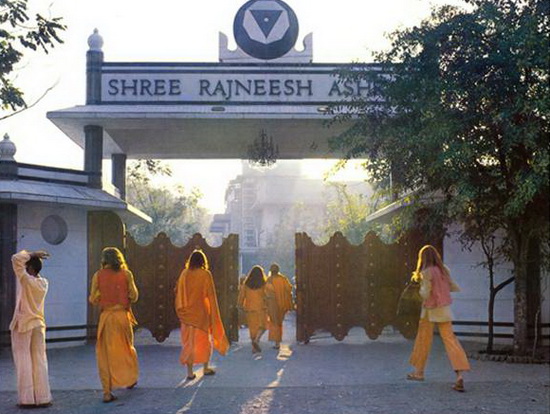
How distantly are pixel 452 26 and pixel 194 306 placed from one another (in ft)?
18.5

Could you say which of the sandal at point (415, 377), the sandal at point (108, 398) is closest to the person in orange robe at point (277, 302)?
the sandal at point (415, 377)

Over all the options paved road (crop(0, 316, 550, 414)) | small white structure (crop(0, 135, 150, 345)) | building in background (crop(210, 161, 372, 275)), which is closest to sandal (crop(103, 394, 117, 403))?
paved road (crop(0, 316, 550, 414))

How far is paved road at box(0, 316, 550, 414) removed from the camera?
8.80 m

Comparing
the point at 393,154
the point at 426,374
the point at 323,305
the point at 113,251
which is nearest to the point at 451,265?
the point at 323,305

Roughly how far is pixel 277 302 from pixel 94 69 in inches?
241

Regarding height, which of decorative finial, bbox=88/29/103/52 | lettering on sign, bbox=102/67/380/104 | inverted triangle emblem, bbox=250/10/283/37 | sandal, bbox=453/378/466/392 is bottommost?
sandal, bbox=453/378/466/392

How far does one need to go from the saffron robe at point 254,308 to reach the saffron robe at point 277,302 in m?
0.33

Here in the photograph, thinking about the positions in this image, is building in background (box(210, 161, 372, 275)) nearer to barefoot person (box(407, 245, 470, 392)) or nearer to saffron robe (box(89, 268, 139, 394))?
barefoot person (box(407, 245, 470, 392))

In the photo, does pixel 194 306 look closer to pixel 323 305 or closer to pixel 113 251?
pixel 113 251

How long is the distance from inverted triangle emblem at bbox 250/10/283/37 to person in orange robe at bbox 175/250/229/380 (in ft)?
24.6

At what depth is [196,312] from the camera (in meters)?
11.4

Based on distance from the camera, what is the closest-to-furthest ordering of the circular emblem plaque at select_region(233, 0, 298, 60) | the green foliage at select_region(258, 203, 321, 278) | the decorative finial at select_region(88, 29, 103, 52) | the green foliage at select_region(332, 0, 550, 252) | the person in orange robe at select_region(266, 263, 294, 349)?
the green foliage at select_region(332, 0, 550, 252) < the person in orange robe at select_region(266, 263, 294, 349) < the decorative finial at select_region(88, 29, 103, 52) < the circular emblem plaque at select_region(233, 0, 298, 60) < the green foliage at select_region(258, 203, 321, 278)

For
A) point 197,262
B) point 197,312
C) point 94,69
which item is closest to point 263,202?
point 94,69

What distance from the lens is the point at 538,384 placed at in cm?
1039
